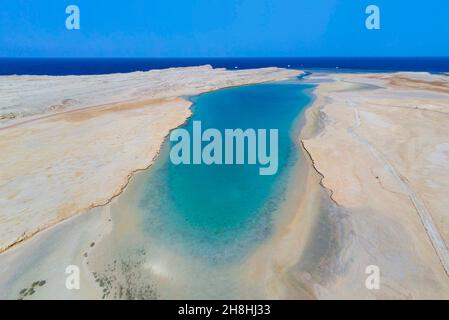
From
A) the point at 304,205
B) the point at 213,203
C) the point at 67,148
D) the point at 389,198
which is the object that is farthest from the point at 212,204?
the point at 67,148

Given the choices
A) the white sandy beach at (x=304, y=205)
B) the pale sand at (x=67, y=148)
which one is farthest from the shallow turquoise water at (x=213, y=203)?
the pale sand at (x=67, y=148)

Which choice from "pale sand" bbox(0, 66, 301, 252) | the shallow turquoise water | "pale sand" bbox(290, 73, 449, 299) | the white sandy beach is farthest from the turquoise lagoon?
"pale sand" bbox(290, 73, 449, 299)

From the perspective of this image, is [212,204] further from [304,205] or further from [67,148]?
[67,148]

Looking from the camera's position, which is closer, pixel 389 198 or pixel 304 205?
pixel 389 198

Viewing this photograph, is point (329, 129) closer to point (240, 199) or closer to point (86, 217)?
point (240, 199)

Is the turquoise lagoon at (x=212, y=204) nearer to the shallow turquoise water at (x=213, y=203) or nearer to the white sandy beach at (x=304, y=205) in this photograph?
the shallow turquoise water at (x=213, y=203)

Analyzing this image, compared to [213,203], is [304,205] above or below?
above

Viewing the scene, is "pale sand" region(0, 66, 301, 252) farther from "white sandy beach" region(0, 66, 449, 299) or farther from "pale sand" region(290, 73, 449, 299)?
"pale sand" region(290, 73, 449, 299)
